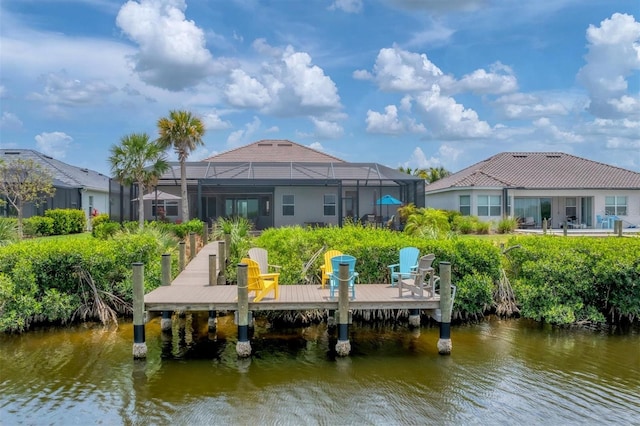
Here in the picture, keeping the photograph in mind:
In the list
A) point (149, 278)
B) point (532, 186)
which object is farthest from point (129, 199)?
point (532, 186)

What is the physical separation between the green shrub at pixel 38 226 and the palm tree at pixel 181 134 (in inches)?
275

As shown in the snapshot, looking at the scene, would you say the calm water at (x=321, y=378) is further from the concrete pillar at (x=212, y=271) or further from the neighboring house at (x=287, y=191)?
the neighboring house at (x=287, y=191)

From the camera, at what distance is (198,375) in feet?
26.7

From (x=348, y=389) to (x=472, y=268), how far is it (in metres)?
5.47

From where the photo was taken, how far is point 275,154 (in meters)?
36.9

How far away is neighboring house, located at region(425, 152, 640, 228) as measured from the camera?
93.4 feet

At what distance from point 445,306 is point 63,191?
26248 mm

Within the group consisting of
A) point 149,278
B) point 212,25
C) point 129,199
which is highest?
point 212,25

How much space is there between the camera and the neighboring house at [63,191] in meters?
26.6

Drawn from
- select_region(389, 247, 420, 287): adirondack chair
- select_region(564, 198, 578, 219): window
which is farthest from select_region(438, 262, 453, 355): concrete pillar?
select_region(564, 198, 578, 219): window

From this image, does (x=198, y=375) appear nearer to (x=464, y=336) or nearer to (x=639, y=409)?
(x=464, y=336)

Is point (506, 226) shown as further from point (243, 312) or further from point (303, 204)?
point (243, 312)

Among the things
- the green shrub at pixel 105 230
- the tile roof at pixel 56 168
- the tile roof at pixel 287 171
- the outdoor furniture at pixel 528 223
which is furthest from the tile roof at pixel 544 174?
the tile roof at pixel 56 168

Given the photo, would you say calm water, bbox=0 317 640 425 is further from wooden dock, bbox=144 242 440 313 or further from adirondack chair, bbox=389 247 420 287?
adirondack chair, bbox=389 247 420 287
